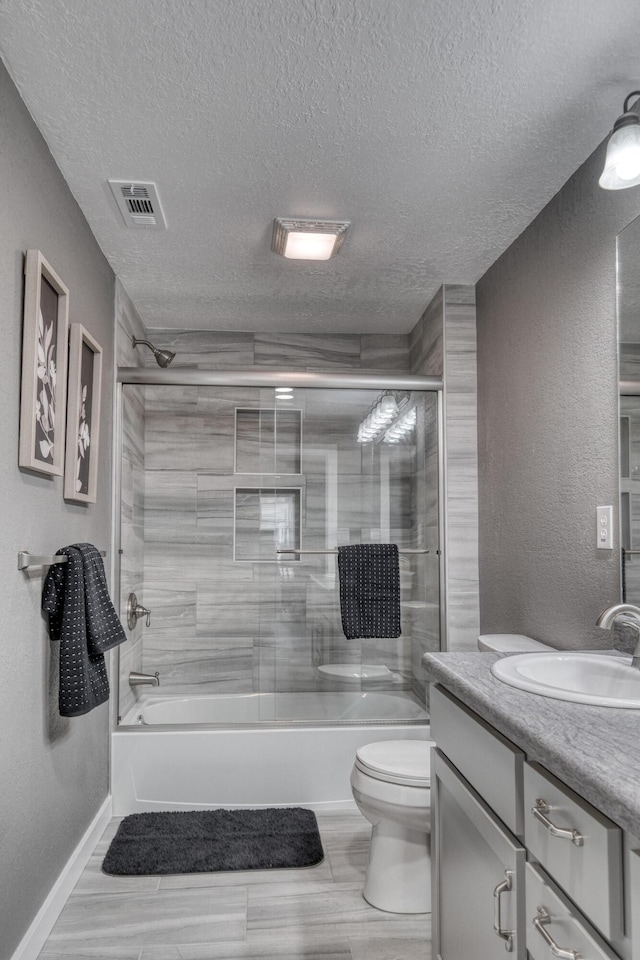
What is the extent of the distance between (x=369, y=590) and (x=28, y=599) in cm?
155

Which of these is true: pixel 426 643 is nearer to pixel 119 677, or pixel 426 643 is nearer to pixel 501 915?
pixel 119 677

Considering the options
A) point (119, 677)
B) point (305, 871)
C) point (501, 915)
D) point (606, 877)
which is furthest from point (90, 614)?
point (606, 877)

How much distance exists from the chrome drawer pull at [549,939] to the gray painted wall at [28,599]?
1.26 meters

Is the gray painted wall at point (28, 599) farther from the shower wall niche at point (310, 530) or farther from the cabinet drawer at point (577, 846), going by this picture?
the cabinet drawer at point (577, 846)

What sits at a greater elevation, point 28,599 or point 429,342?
point 429,342

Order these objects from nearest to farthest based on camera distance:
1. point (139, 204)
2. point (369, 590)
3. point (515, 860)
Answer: point (515, 860)
point (139, 204)
point (369, 590)

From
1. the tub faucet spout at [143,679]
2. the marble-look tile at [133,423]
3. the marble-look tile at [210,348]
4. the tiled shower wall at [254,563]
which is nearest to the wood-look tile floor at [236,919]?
the tub faucet spout at [143,679]

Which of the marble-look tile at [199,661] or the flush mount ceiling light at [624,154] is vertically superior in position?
the flush mount ceiling light at [624,154]

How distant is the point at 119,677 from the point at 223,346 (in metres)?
1.80

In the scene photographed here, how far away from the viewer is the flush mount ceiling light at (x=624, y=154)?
1.52 metres

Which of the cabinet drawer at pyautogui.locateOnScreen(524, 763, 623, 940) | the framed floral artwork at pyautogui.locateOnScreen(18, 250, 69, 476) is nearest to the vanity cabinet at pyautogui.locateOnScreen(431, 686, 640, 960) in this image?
the cabinet drawer at pyautogui.locateOnScreen(524, 763, 623, 940)

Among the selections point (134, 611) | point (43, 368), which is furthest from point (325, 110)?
point (134, 611)

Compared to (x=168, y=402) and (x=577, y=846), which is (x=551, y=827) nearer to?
(x=577, y=846)

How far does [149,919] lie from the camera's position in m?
2.06
